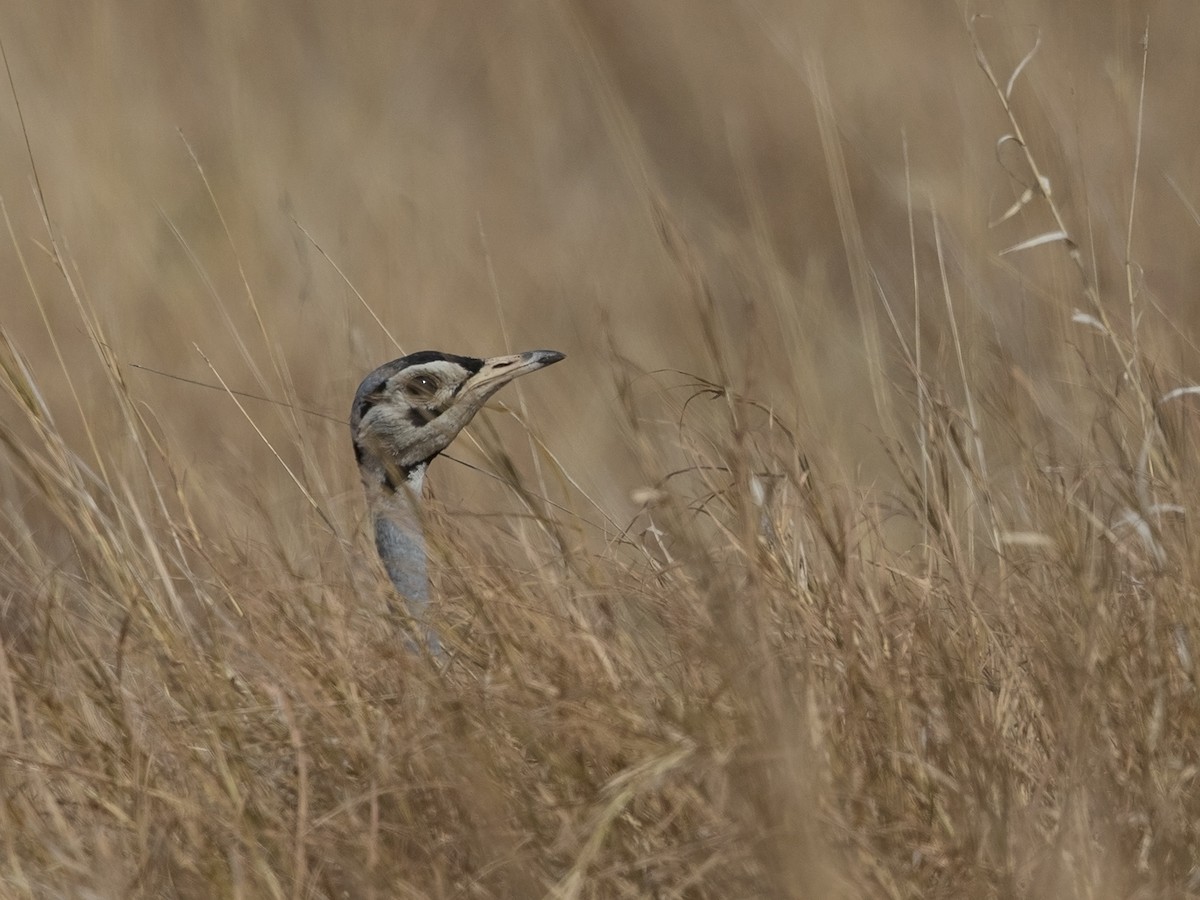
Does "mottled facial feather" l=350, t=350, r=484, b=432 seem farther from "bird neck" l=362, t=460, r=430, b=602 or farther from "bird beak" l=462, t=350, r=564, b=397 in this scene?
"bird neck" l=362, t=460, r=430, b=602

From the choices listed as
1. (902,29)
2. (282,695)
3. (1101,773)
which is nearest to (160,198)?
(902,29)

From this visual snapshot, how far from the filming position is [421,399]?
3.58 meters

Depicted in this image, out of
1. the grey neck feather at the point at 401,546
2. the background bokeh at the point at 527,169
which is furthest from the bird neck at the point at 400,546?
the background bokeh at the point at 527,169

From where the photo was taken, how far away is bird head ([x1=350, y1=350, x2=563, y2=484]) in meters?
3.52

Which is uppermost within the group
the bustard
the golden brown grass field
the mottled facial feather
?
the mottled facial feather

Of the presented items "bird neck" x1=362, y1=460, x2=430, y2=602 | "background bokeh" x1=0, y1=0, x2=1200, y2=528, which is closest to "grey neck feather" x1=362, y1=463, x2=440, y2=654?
"bird neck" x1=362, y1=460, x2=430, y2=602

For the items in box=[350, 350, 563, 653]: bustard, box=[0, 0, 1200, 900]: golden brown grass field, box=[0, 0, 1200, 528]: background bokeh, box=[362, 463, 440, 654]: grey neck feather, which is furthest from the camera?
box=[0, 0, 1200, 528]: background bokeh

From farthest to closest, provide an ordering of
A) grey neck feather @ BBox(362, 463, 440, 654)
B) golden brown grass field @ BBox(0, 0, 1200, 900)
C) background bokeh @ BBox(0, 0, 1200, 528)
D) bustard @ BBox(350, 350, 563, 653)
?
background bokeh @ BBox(0, 0, 1200, 528)
bustard @ BBox(350, 350, 563, 653)
grey neck feather @ BBox(362, 463, 440, 654)
golden brown grass field @ BBox(0, 0, 1200, 900)

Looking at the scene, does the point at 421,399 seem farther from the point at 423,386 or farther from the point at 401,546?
the point at 401,546

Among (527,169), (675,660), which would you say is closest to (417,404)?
(675,660)

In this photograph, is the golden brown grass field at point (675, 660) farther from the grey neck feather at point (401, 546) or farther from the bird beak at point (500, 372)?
the bird beak at point (500, 372)

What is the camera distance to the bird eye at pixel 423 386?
3.56 metres

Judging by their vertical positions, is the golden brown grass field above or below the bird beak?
below

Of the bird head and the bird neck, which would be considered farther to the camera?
the bird head
